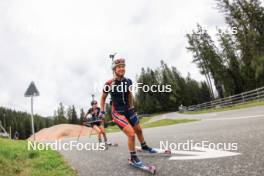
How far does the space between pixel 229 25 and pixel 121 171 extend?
31.8 metres

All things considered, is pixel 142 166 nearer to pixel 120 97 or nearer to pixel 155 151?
pixel 155 151

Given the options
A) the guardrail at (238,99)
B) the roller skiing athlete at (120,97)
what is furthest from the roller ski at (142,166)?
the guardrail at (238,99)

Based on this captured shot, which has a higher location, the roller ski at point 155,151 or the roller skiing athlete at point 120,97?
the roller skiing athlete at point 120,97

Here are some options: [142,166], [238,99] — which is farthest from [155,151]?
[238,99]

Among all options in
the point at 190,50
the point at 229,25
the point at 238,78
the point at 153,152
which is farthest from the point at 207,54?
the point at 153,152

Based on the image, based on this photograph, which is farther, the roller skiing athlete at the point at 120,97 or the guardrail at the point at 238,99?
the guardrail at the point at 238,99

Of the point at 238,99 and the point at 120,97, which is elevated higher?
the point at 238,99

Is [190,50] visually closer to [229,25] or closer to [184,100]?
[229,25]

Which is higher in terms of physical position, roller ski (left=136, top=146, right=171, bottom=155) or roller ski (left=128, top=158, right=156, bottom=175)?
roller ski (left=136, top=146, right=171, bottom=155)

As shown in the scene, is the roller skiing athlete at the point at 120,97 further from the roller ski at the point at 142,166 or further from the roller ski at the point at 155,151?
the roller ski at the point at 142,166

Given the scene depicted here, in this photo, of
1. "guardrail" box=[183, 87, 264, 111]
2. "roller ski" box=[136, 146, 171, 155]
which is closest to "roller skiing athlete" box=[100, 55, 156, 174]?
"roller ski" box=[136, 146, 171, 155]

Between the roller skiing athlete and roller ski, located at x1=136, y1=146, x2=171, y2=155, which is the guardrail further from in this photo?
the roller skiing athlete

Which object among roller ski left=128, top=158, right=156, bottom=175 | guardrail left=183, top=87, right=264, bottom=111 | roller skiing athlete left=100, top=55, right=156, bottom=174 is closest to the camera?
roller ski left=128, top=158, right=156, bottom=175

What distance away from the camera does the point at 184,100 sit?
280 feet
